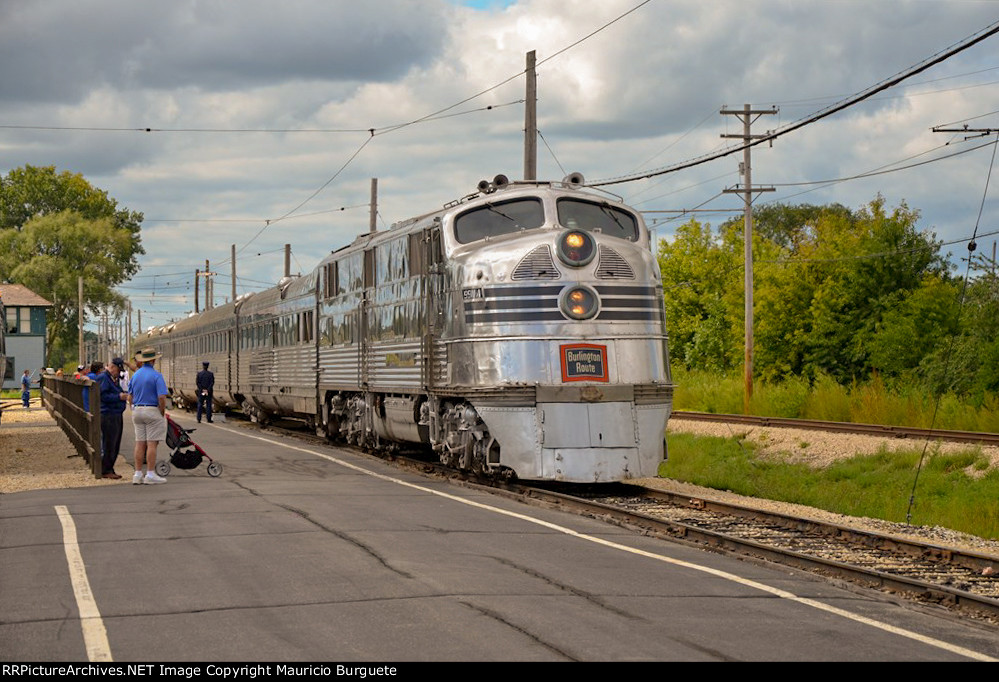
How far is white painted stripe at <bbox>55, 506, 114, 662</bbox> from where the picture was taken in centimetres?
695

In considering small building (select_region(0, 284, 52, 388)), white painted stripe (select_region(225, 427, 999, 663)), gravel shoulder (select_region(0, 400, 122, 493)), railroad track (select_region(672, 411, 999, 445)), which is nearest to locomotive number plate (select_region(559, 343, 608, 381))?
white painted stripe (select_region(225, 427, 999, 663))

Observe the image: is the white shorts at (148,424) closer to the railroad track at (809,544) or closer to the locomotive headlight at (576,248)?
the railroad track at (809,544)

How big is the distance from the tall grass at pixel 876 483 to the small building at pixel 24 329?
70.5 meters

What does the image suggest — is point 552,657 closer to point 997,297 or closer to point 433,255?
point 433,255

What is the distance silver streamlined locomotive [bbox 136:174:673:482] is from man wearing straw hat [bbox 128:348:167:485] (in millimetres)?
3865

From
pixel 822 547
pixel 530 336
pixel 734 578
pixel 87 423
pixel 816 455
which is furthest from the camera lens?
pixel 816 455

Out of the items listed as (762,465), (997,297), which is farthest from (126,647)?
(997,297)

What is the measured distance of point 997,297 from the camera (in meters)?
35.3

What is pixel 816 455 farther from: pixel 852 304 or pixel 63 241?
pixel 63 241

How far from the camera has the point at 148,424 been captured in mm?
16312

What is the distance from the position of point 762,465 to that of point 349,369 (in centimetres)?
868

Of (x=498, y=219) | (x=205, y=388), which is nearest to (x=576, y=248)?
(x=498, y=219)

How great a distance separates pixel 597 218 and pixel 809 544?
6.52 metres

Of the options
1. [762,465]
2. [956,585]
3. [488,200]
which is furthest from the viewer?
[762,465]
